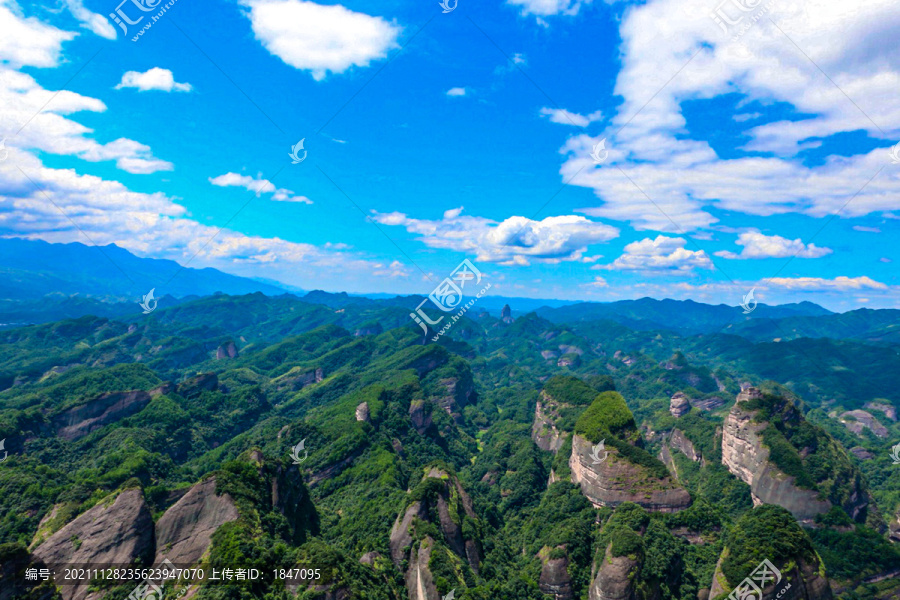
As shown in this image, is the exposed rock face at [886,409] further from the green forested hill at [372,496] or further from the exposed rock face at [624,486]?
the exposed rock face at [624,486]

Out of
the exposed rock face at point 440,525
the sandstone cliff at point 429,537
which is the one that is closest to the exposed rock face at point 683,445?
the sandstone cliff at point 429,537

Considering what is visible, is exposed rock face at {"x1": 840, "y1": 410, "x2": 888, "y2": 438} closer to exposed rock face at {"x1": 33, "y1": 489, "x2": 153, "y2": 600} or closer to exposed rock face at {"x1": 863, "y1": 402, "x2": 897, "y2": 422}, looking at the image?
exposed rock face at {"x1": 863, "y1": 402, "x2": 897, "y2": 422}

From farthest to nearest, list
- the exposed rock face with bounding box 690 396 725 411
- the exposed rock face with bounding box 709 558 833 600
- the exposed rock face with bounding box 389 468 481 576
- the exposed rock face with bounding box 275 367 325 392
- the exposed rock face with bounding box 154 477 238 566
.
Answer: the exposed rock face with bounding box 275 367 325 392 → the exposed rock face with bounding box 690 396 725 411 → the exposed rock face with bounding box 389 468 481 576 → the exposed rock face with bounding box 709 558 833 600 → the exposed rock face with bounding box 154 477 238 566

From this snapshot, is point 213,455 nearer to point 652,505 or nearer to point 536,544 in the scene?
point 536,544

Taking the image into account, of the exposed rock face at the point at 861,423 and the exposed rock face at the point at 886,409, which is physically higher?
the exposed rock face at the point at 886,409

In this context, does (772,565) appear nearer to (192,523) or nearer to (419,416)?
(192,523)

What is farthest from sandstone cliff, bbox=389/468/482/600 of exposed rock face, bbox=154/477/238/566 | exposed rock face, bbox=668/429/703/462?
exposed rock face, bbox=668/429/703/462
